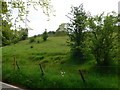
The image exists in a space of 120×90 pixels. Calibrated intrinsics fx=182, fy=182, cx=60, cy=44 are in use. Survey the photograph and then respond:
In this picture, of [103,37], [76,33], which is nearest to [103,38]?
[103,37]

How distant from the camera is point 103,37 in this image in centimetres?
1204

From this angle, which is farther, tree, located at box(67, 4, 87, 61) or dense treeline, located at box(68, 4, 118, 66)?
tree, located at box(67, 4, 87, 61)

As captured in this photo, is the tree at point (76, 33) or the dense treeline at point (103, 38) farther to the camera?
the tree at point (76, 33)

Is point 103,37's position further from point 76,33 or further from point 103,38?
point 76,33

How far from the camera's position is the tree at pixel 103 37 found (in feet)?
39.0

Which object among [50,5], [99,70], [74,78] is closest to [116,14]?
[99,70]

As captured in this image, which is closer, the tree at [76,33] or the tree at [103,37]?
the tree at [103,37]

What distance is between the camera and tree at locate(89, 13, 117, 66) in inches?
468

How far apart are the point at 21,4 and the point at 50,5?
0.93m

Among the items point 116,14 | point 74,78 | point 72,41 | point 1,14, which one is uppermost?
point 116,14

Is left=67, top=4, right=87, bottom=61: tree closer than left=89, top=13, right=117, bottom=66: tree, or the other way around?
left=89, top=13, right=117, bottom=66: tree

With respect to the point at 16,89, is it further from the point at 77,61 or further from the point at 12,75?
the point at 77,61

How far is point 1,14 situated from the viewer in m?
5.90

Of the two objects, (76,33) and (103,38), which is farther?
(76,33)
